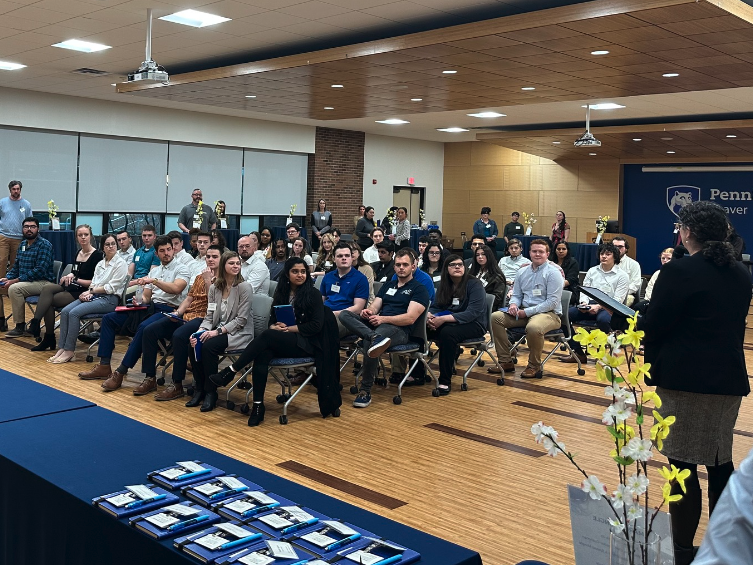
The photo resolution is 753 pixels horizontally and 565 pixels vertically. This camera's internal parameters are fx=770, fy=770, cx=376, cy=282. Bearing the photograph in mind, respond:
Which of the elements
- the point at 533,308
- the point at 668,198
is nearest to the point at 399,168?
the point at 668,198

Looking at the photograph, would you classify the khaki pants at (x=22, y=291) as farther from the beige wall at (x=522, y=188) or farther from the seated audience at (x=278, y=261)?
the beige wall at (x=522, y=188)

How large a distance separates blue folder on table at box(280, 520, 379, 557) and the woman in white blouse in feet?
21.1

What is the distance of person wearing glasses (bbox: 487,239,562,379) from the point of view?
782 cm

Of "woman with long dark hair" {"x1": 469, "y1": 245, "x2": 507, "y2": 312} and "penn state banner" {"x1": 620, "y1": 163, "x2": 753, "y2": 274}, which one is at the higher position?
"penn state banner" {"x1": 620, "y1": 163, "x2": 753, "y2": 274}

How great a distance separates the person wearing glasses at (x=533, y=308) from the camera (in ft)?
25.7

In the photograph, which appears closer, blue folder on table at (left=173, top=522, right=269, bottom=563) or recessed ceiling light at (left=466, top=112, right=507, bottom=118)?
blue folder on table at (left=173, top=522, right=269, bottom=563)

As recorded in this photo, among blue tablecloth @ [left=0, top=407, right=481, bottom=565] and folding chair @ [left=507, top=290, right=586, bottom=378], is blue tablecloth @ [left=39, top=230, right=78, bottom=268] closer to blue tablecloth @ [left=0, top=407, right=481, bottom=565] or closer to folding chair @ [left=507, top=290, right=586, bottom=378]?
folding chair @ [left=507, top=290, right=586, bottom=378]

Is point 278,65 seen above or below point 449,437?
above

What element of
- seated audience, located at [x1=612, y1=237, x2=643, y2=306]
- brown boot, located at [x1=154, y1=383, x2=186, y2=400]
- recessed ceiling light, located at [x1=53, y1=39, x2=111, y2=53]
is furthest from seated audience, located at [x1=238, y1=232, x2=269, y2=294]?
seated audience, located at [x1=612, y1=237, x2=643, y2=306]

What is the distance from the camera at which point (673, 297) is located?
3219mm

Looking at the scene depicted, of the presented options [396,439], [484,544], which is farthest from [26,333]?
[484,544]

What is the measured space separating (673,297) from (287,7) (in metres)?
5.51

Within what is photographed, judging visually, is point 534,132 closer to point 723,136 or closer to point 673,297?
point 723,136

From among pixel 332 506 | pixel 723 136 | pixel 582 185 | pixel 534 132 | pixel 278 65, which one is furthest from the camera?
pixel 582 185
